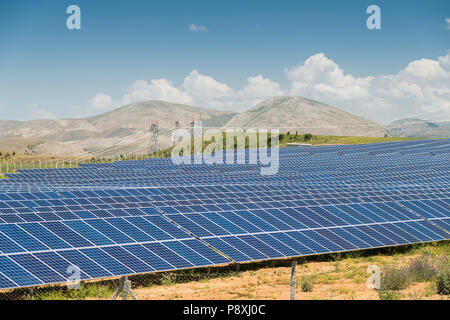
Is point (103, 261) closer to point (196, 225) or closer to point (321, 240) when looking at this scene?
point (196, 225)

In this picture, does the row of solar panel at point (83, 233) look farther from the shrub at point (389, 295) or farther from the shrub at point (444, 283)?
the shrub at point (444, 283)

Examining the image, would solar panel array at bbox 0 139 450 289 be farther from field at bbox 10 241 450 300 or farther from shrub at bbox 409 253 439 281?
shrub at bbox 409 253 439 281

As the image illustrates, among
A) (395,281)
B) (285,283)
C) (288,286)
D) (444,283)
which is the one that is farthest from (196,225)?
(444,283)

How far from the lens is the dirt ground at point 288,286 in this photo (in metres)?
16.7

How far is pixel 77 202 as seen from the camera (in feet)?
88.4

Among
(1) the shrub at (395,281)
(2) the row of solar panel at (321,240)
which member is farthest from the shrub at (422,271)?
(2) the row of solar panel at (321,240)

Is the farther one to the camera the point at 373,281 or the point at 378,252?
the point at 378,252

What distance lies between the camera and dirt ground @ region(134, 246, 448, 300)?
16667 millimetres

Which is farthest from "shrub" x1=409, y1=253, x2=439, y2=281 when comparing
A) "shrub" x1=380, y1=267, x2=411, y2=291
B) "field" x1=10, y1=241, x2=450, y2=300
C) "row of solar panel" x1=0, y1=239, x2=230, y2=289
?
"row of solar panel" x1=0, y1=239, x2=230, y2=289

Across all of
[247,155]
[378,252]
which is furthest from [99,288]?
[247,155]

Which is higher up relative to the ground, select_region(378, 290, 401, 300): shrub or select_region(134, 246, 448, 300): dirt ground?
select_region(378, 290, 401, 300): shrub

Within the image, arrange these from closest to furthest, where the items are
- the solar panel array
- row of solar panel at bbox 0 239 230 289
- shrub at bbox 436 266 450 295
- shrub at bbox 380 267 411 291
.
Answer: shrub at bbox 436 266 450 295
row of solar panel at bbox 0 239 230 289
shrub at bbox 380 267 411 291
the solar panel array

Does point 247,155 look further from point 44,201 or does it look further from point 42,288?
point 42,288
